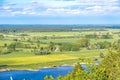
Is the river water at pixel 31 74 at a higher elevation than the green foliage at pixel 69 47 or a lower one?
lower

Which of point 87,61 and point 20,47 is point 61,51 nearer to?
point 20,47

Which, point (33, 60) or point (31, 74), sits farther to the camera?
point (33, 60)

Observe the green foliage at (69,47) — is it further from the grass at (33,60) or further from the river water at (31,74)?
the river water at (31,74)

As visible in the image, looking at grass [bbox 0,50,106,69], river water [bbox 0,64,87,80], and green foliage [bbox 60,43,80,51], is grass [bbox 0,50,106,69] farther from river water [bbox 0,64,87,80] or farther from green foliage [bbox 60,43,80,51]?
green foliage [bbox 60,43,80,51]

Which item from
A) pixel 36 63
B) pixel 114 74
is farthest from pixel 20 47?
pixel 114 74

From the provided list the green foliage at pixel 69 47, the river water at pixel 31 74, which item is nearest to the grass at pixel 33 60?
the river water at pixel 31 74

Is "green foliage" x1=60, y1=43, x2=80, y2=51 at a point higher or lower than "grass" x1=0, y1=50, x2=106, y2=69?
higher

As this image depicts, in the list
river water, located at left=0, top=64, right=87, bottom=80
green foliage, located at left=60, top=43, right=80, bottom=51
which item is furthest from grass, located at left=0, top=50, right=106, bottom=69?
green foliage, located at left=60, top=43, right=80, bottom=51

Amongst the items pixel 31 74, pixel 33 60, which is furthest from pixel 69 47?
pixel 31 74

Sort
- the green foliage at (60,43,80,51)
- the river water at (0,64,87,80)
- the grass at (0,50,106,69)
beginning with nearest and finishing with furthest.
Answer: the river water at (0,64,87,80) → the grass at (0,50,106,69) → the green foliage at (60,43,80,51)

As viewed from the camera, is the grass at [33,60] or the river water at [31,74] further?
the grass at [33,60]

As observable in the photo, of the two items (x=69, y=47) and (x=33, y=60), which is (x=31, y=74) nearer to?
(x=33, y=60)
